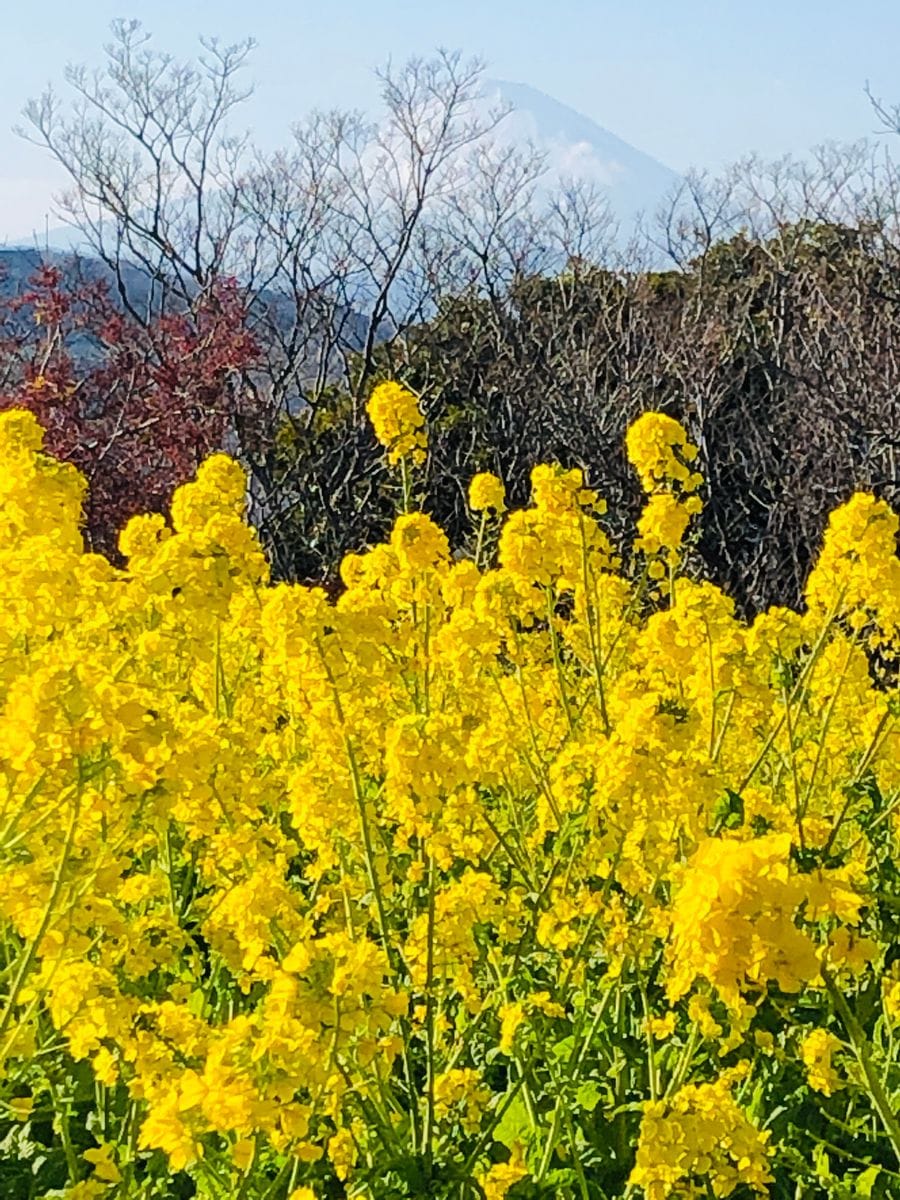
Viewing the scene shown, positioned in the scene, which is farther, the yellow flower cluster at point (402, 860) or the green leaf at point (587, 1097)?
the green leaf at point (587, 1097)

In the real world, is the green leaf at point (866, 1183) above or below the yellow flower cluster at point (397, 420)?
below

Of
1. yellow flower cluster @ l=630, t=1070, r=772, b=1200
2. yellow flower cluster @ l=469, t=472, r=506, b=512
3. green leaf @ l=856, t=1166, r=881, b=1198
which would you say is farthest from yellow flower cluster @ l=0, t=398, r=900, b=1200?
yellow flower cluster @ l=469, t=472, r=506, b=512

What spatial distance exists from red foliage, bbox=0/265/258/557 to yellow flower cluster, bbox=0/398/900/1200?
473cm

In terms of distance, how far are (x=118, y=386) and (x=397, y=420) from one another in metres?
5.94

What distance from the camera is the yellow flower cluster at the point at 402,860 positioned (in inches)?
82.0

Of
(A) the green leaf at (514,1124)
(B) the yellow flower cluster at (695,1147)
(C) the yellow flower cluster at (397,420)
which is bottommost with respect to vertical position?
(A) the green leaf at (514,1124)

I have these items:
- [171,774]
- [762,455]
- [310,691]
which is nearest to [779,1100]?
[310,691]

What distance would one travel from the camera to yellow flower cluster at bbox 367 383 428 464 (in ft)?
13.9

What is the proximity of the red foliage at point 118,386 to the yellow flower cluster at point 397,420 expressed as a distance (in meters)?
4.52

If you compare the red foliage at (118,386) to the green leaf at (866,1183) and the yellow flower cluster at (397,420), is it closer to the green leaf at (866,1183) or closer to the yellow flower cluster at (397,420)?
the yellow flower cluster at (397,420)

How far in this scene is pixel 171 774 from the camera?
2301 millimetres

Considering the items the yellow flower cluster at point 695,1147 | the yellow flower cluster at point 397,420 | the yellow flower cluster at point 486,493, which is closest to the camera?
the yellow flower cluster at point 695,1147

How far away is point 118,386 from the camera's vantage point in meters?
9.81

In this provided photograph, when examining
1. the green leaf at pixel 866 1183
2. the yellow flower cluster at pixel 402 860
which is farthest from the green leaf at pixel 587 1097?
the green leaf at pixel 866 1183
